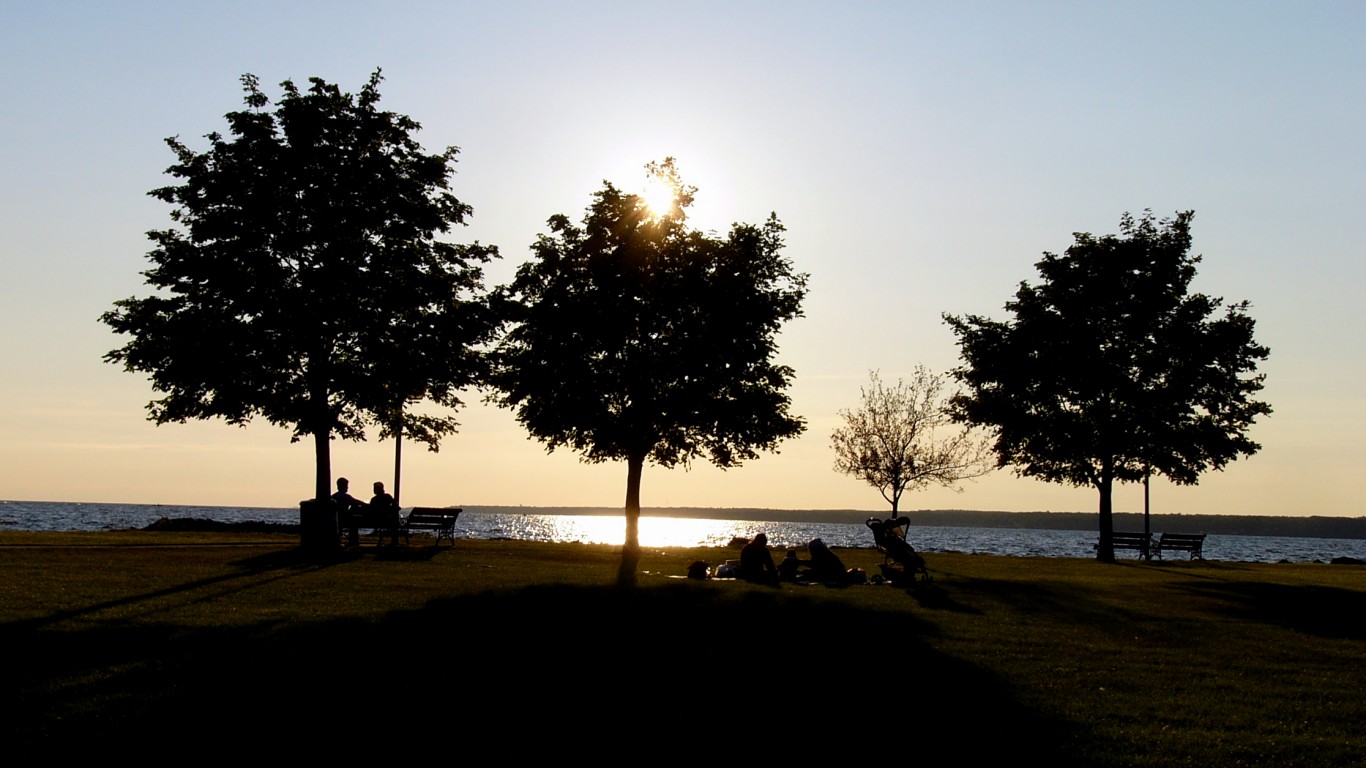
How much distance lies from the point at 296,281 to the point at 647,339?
1117cm

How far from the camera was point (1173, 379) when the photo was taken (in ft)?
137

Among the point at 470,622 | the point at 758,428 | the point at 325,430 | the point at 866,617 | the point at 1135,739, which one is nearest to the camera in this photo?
the point at 1135,739

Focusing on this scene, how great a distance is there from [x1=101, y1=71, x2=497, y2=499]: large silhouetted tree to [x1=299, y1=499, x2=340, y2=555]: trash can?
7.97 feet

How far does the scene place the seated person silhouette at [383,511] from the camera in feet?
101

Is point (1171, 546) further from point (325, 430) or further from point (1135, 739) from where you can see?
point (1135, 739)

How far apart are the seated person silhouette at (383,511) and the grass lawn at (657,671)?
787 centimetres

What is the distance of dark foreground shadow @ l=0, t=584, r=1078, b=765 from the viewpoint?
9.48m

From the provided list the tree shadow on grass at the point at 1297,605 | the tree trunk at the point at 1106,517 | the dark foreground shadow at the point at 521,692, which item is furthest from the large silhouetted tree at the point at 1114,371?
the dark foreground shadow at the point at 521,692

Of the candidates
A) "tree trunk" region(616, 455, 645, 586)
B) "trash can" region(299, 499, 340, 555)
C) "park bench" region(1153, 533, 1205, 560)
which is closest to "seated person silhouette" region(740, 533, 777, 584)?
"tree trunk" region(616, 455, 645, 586)

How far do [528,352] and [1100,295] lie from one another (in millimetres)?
22595

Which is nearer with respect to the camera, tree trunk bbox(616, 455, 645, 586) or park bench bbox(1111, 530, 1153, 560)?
tree trunk bbox(616, 455, 645, 586)

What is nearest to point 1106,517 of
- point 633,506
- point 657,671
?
point 633,506

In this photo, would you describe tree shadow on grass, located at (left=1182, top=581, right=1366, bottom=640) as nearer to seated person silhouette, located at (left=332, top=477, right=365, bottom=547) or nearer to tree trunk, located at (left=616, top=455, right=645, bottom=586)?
tree trunk, located at (left=616, top=455, right=645, bottom=586)

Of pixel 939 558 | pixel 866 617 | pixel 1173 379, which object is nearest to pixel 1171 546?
pixel 1173 379
